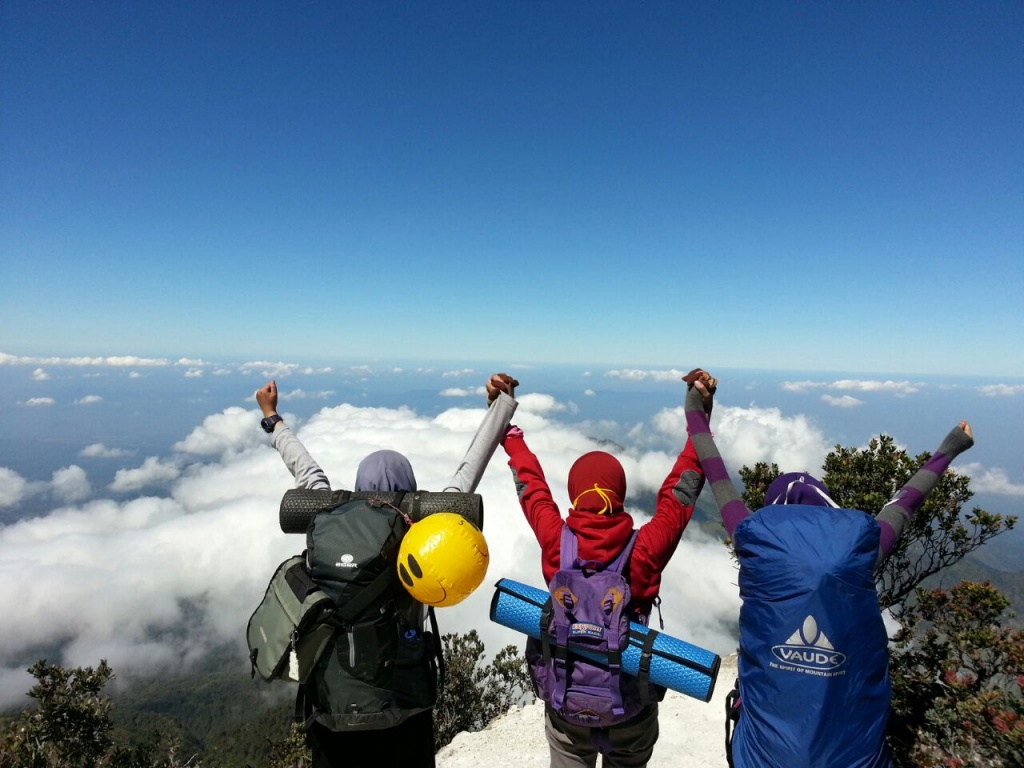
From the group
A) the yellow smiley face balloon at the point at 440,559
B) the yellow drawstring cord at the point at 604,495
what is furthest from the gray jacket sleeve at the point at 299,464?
the yellow drawstring cord at the point at 604,495

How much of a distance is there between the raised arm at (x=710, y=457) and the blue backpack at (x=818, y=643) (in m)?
0.59

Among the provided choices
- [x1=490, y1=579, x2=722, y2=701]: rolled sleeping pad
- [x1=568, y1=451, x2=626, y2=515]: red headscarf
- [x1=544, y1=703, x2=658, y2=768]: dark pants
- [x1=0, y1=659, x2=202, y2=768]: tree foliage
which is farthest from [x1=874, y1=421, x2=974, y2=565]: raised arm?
[x1=0, y1=659, x2=202, y2=768]: tree foliage

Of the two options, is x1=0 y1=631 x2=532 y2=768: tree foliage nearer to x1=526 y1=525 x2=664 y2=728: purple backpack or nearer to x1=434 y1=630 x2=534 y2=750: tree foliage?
x1=434 y1=630 x2=534 y2=750: tree foliage

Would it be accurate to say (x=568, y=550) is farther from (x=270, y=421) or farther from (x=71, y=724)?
(x=71, y=724)

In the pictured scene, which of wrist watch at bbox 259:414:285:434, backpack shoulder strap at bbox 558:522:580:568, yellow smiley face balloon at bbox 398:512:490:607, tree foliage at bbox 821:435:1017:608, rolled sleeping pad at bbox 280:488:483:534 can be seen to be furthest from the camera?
tree foliage at bbox 821:435:1017:608

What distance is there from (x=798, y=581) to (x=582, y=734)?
6.94ft

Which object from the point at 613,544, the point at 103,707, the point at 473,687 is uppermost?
the point at 613,544

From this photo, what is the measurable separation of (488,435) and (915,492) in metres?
3.25

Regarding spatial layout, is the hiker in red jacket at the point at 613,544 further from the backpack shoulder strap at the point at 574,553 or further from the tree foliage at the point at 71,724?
the tree foliage at the point at 71,724

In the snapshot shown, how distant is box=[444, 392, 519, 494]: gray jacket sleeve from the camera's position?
13.5 feet

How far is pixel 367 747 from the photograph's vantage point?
325 cm

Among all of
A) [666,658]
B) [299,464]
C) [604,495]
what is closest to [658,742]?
[666,658]

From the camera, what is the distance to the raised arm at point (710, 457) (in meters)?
3.25

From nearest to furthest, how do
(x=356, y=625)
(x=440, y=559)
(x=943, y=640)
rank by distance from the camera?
(x=440, y=559)
(x=356, y=625)
(x=943, y=640)
